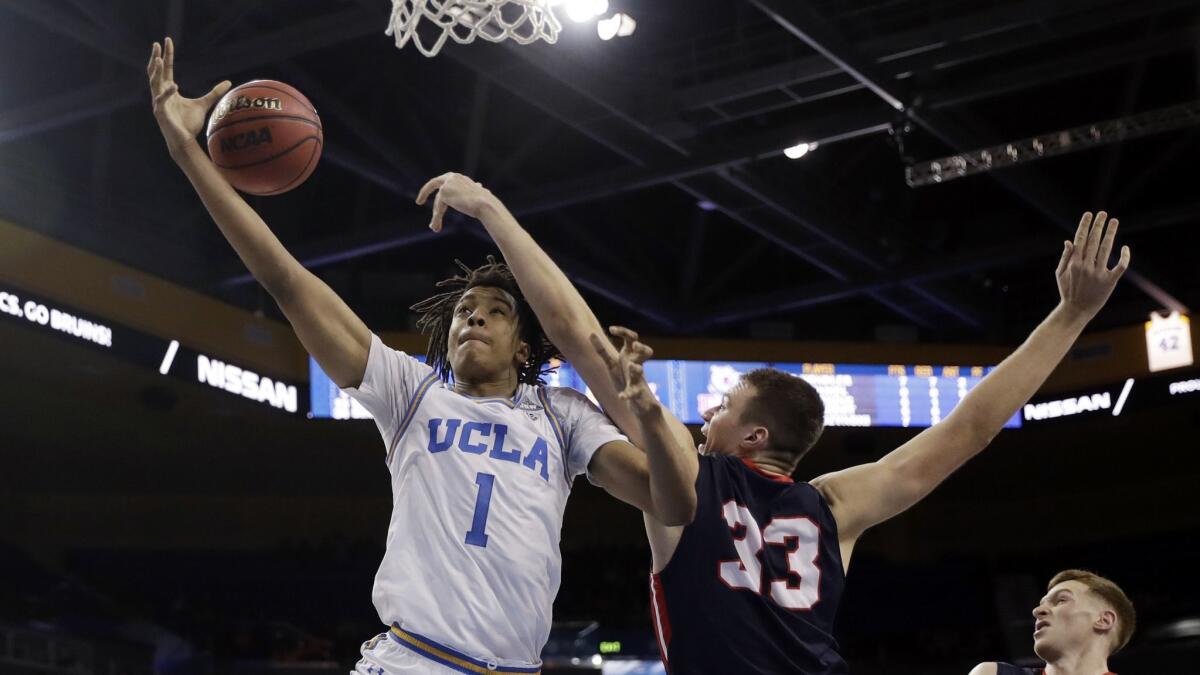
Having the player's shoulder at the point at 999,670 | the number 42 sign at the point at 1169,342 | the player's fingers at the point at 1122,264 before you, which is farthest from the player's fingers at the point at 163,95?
Answer: the number 42 sign at the point at 1169,342

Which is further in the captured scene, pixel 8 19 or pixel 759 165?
pixel 759 165

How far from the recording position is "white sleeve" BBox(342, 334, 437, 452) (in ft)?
10.6

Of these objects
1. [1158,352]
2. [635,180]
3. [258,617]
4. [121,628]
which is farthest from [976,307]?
[121,628]

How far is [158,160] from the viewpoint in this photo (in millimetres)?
12492

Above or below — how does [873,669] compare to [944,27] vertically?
below

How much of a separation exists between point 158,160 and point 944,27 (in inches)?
274

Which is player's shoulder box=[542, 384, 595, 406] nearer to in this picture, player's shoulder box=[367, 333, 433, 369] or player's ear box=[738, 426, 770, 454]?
player's shoulder box=[367, 333, 433, 369]

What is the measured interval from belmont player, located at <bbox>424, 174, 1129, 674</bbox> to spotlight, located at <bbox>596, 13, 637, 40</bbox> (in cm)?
643

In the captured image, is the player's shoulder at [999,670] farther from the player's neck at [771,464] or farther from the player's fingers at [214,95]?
the player's fingers at [214,95]

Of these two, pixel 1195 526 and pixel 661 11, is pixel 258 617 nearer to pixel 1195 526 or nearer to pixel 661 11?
pixel 661 11

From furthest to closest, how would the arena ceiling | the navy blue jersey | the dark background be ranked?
the dark background → the arena ceiling → the navy blue jersey

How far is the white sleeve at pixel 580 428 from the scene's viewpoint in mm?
3256

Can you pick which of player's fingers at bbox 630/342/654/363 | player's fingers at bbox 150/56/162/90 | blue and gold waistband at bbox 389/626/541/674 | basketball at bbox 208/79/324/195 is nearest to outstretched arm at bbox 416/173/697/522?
player's fingers at bbox 630/342/654/363

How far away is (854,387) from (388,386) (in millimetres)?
11005
